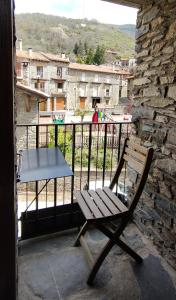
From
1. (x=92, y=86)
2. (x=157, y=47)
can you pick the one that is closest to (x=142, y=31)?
(x=157, y=47)

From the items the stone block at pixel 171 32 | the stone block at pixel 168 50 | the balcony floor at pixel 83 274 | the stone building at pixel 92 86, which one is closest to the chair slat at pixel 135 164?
the balcony floor at pixel 83 274

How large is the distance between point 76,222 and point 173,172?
1.06m

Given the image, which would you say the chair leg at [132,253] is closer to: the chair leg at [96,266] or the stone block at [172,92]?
the chair leg at [96,266]

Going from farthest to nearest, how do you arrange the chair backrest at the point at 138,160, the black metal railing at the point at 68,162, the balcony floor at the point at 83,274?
the black metal railing at the point at 68,162
the chair backrest at the point at 138,160
the balcony floor at the point at 83,274

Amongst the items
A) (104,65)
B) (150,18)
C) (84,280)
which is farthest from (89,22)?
(84,280)

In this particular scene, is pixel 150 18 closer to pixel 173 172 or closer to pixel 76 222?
pixel 173 172

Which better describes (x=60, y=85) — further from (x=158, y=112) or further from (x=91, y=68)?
(x=158, y=112)

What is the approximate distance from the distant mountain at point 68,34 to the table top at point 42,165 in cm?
1580

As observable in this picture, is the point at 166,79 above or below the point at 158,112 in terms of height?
above

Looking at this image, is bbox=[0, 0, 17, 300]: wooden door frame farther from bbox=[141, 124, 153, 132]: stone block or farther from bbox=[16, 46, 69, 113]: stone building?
bbox=[16, 46, 69, 113]: stone building

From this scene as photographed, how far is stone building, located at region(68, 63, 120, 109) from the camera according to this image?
17344 mm

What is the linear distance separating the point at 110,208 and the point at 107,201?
11cm

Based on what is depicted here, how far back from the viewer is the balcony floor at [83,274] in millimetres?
1628

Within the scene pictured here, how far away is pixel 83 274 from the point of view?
70.4 inches
